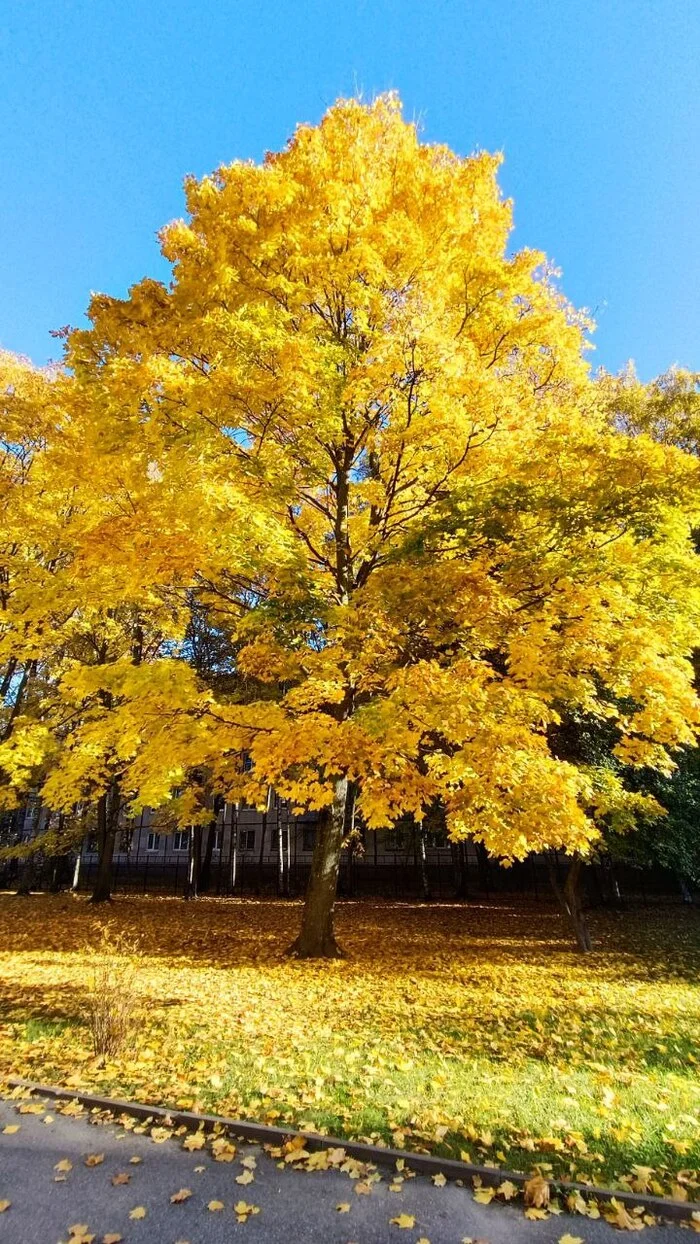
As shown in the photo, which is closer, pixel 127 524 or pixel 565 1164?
pixel 565 1164

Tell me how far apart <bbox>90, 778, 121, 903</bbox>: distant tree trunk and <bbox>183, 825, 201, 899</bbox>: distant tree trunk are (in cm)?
376

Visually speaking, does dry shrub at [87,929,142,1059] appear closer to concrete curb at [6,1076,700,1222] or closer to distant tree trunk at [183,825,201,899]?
concrete curb at [6,1076,700,1222]

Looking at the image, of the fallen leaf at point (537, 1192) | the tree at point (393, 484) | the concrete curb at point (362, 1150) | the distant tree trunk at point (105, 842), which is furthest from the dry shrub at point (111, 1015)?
the distant tree trunk at point (105, 842)

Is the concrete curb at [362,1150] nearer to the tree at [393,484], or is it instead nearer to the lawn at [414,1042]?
the lawn at [414,1042]

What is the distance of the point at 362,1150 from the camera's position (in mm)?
4227

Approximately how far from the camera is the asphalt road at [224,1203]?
345cm

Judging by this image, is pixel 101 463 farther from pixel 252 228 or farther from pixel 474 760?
pixel 474 760

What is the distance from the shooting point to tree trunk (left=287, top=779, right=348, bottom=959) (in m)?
11.4

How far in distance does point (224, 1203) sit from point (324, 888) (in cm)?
787

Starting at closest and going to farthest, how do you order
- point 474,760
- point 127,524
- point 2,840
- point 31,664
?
1. point 474,760
2. point 127,524
3. point 31,664
4. point 2,840

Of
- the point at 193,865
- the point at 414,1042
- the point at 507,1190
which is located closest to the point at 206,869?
the point at 193,865

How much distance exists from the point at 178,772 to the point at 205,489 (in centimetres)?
474

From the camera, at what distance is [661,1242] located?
333 cm

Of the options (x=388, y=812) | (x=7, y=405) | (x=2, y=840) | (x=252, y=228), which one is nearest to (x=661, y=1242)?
(x=388, y=812)
